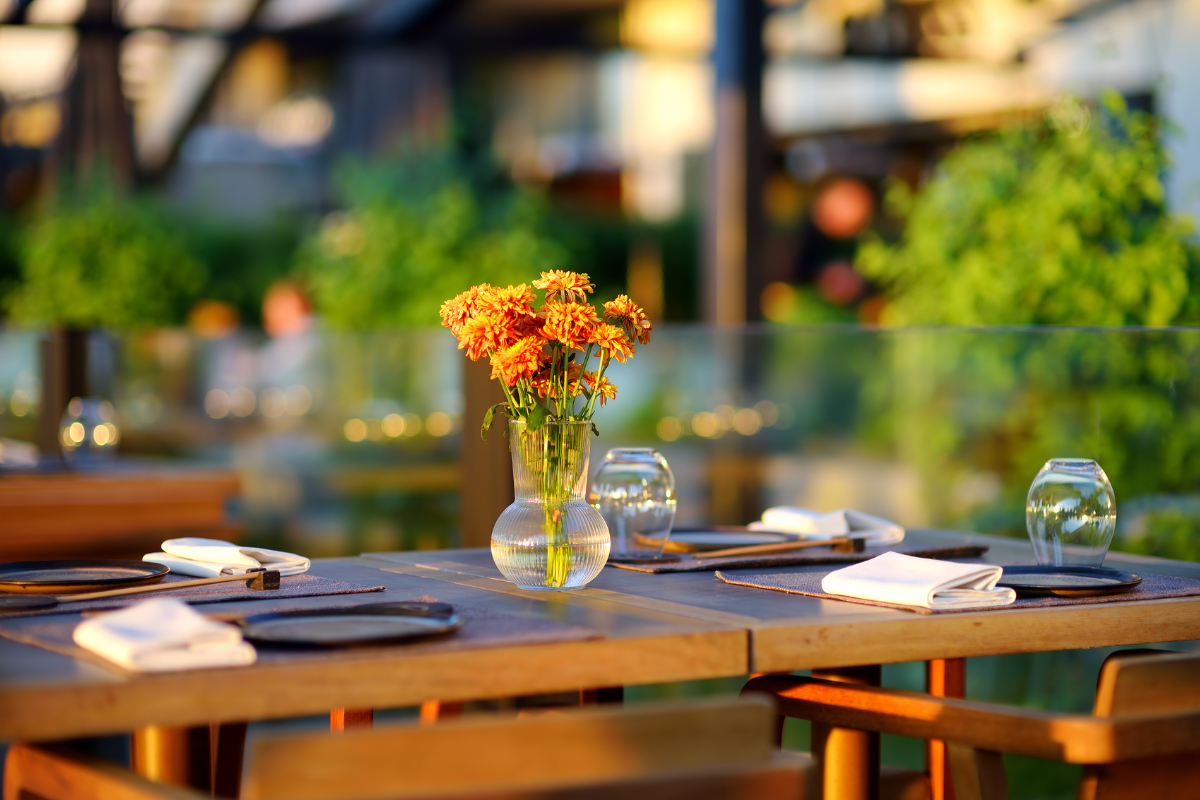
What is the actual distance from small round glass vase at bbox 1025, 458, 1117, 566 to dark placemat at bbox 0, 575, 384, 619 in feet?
2.95

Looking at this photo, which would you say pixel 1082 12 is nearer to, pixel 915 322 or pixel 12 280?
pixel 915 322

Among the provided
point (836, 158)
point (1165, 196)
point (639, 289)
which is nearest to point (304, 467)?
point (1165, 196)

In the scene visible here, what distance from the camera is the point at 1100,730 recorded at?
1540 mm

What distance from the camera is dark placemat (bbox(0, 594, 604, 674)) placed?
148 cm

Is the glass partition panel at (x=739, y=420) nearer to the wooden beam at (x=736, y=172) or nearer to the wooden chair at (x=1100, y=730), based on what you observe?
the wooden beam at (x=736, y=172)

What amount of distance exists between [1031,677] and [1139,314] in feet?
3.27

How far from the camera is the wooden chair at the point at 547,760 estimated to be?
1176 millimetres

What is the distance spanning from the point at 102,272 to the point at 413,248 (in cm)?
189

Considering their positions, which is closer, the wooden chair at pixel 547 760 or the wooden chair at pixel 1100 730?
the wooden chair at pixel 547 760

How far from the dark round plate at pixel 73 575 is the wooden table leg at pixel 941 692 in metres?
1.11

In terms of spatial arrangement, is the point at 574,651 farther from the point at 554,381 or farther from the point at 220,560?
the point at 220,560

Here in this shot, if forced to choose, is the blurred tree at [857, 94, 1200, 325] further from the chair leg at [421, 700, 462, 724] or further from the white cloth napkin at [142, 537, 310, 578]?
the white cloth napkin at [142, 537, 310, 578]

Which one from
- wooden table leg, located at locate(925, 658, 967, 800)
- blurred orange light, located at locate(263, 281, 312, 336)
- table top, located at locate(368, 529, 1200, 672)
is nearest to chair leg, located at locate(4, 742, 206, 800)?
table top, located at locate(368, 529, 1200, 672)

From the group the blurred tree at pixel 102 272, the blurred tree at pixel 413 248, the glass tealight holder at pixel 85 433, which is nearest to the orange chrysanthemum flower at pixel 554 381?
the glass tealight holder at pixel 85 433
